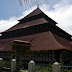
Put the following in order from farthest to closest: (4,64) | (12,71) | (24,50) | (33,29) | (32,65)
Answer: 1. (33,29)
2. (24,50)
3. (4,64)
4. (12,71)
5. (32,65)

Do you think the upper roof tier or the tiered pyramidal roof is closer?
the tiered pyramidal roof

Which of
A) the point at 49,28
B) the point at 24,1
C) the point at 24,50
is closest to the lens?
the point at 24,1

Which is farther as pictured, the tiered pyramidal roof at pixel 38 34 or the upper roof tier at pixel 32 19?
the upper roof tier at pixel 32 19

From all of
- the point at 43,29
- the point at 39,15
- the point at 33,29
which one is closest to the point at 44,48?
the point at 43,29

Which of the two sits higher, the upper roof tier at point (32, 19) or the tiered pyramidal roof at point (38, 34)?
the upper roof tier at point (32, 19)

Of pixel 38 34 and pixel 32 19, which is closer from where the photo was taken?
pixel 38 34

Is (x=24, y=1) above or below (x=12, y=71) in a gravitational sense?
above

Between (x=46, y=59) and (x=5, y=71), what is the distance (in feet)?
18.8

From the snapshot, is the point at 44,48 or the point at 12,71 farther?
the point at 44,48

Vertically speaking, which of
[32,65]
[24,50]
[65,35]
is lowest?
[32,65]

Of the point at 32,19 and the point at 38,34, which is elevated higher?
the point at 32,19

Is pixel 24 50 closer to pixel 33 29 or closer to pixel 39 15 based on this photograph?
pixel 33 29

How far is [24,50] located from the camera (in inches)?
556

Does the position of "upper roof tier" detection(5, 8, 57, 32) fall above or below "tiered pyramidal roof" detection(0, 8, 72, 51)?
above
